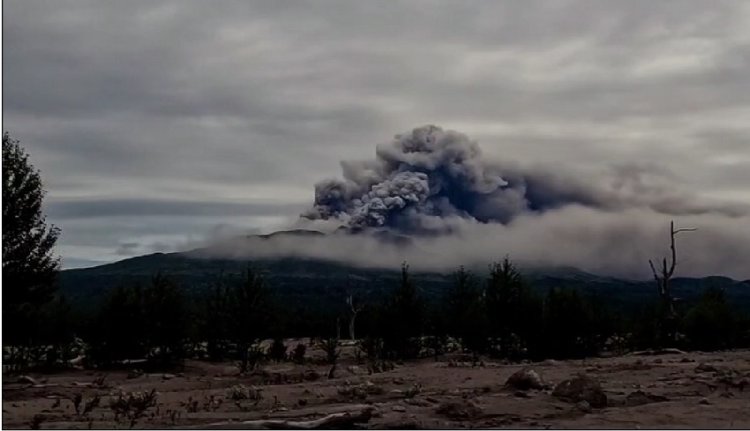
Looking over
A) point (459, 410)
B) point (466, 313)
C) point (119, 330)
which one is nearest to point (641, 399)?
point (459, 410)

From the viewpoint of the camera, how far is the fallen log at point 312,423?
11523 millimetres

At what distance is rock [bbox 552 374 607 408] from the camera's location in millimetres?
15231

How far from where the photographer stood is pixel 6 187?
22.1m

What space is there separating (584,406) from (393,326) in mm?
27836

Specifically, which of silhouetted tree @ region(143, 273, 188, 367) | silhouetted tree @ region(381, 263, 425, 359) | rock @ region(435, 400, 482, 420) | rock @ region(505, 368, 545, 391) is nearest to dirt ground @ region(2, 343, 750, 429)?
rock @ region(435, 400, 482, 420)

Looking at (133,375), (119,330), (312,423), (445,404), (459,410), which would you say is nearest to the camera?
(312,423)

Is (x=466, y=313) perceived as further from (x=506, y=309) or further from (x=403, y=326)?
(x=403, y=326)

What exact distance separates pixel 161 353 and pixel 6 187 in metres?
15.5

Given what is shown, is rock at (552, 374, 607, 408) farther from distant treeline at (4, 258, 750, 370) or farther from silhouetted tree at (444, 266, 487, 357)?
silhouetted tree at (444, 266, 487, 357)

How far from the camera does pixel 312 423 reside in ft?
Answer: 38.5

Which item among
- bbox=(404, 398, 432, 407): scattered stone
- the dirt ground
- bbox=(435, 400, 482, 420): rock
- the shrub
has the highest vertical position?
bbox=(435, 400, 482, 420): rock

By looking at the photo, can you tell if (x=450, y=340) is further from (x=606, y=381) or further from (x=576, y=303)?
(x=606, y=381)

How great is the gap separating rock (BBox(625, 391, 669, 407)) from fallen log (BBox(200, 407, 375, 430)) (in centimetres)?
580

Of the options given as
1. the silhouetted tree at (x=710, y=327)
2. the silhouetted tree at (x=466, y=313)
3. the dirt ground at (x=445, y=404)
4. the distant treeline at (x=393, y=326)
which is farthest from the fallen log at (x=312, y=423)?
the silhouetted tree at (x=710, y=327)
